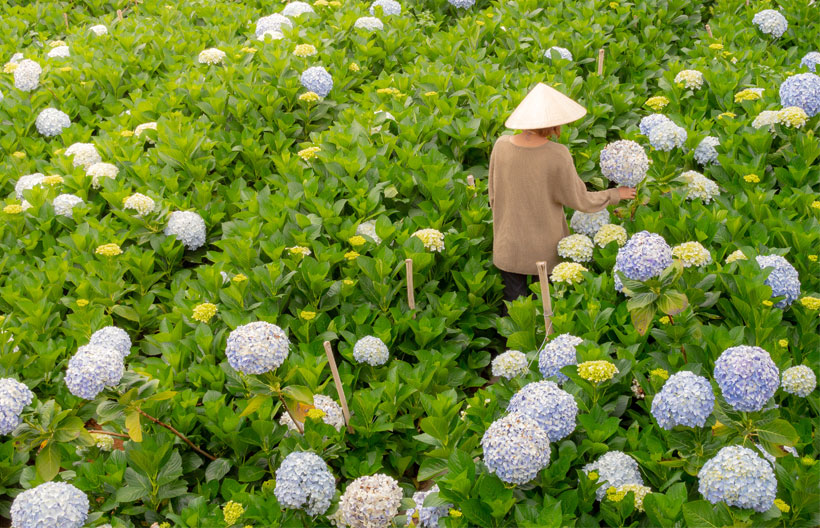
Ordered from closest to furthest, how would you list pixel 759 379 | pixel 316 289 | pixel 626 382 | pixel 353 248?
pixel 759 379 → pixel 626 382 → pixel 316 289 → pixel 353 248

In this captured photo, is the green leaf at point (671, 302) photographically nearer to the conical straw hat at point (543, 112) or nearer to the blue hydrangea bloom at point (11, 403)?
the conical straw hat at point (543, 112)

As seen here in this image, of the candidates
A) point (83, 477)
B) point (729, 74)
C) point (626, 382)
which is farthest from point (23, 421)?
point (729, 74)

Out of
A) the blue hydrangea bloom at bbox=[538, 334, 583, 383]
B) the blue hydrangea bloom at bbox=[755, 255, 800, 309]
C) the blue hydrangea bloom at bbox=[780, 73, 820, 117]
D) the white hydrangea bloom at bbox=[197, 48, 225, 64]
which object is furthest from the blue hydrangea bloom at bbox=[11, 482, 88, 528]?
the white hydrangea bloom at bbox=[197, 48, 225, 64]

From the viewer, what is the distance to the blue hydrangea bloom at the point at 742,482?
2.17 metres

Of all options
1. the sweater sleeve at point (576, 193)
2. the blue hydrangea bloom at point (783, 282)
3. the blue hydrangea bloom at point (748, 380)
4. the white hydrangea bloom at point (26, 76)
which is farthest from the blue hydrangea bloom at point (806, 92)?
the white hydrangea bloom at point (26, 76)

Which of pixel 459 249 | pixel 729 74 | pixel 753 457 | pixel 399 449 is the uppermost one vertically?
pixel 753 457

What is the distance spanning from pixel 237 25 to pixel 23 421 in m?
5.28

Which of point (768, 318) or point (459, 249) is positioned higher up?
point (768, 318)

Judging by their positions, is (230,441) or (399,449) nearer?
(230,441)

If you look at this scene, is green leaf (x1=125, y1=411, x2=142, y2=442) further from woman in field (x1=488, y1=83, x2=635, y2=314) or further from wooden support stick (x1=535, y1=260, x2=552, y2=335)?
woman in field (x1=488, y1=83, x2=635, y2=314)

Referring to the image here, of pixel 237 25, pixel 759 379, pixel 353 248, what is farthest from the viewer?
pixel 237 25

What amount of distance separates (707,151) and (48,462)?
3825mm

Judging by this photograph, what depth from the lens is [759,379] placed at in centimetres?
240

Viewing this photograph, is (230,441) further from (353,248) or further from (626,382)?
(626,382)
